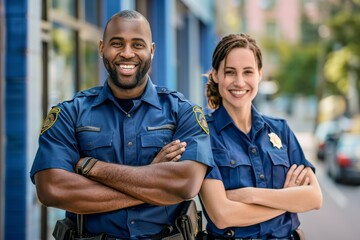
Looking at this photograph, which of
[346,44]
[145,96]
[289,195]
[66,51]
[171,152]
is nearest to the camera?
[171,152]

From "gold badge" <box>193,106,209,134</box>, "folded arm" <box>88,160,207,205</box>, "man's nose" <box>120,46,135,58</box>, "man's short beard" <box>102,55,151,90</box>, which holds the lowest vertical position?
"folded arm" <box>88,160,207,205</box>

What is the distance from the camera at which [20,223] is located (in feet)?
15.3

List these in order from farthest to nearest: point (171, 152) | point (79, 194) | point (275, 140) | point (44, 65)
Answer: point (44, 65), point (275, 140), point (171, 152), point (79, 194)

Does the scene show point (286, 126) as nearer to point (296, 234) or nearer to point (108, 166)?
point (296, 234)

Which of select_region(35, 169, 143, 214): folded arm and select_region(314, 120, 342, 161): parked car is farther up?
select_region(314, 120, 342, 161): parked car

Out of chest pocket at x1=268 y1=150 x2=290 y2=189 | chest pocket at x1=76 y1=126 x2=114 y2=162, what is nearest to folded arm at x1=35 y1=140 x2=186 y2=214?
chest pocket at x1=76 y1=126 x2=114 y2=162

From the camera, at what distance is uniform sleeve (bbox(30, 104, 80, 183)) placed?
108 inches

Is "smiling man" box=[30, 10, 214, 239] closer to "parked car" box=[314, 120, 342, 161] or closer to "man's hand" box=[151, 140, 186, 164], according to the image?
"man's hand" box=[151, 140, 186, 164]

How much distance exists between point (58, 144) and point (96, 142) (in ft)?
0.57

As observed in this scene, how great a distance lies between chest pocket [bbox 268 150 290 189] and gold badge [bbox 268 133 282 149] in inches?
1.5

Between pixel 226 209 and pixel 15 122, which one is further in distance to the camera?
pixel 15 122

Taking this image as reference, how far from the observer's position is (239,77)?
122 inches

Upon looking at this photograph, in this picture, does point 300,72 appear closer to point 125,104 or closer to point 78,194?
point 125,104

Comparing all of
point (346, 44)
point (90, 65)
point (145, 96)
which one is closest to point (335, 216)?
point (90, 65)
